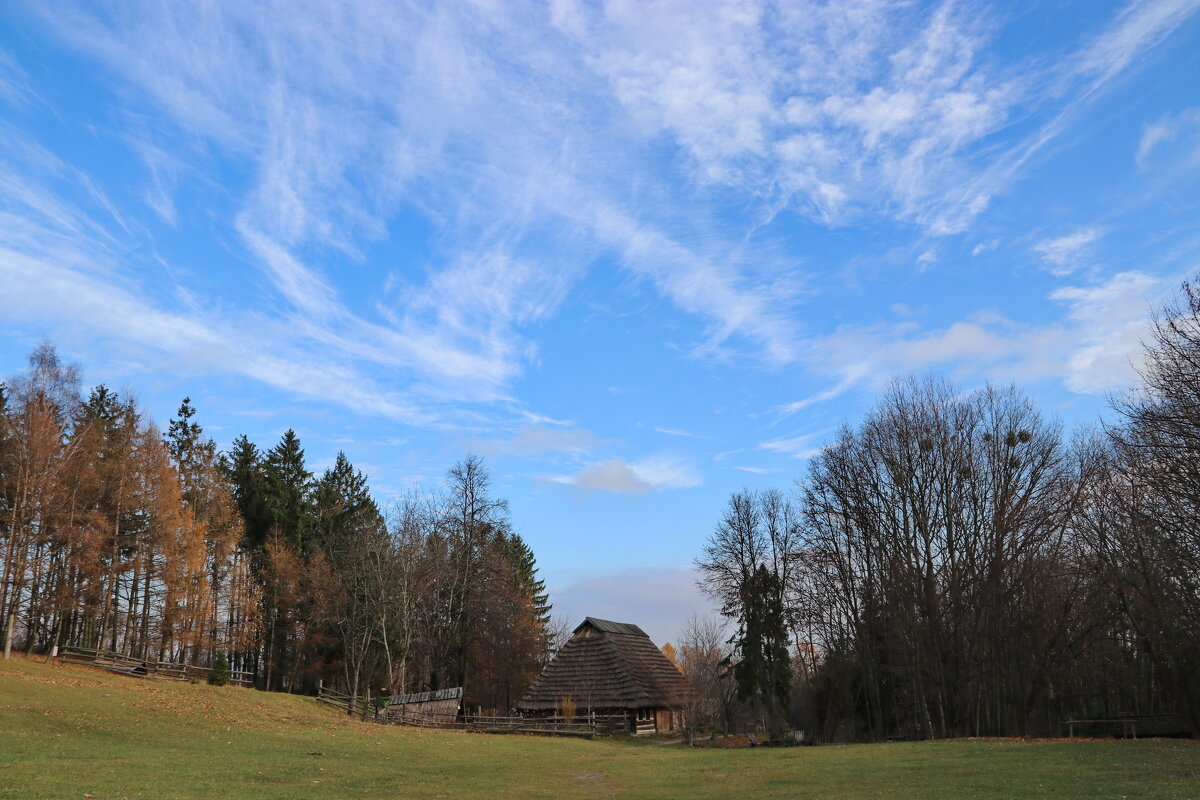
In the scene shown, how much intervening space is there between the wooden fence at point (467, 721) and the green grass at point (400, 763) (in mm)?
8188

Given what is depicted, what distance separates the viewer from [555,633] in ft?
258

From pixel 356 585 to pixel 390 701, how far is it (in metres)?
8.65

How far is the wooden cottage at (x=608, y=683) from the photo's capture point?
151 feet

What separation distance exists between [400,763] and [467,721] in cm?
2341

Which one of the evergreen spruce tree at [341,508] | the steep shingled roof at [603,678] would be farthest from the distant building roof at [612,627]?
the evergreen spruce tree at [341,508]

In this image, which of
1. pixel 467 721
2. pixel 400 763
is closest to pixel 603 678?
pixel 467 721

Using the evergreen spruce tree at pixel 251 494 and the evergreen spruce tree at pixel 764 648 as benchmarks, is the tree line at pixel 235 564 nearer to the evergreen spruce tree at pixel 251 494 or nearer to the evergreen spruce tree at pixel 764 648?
the evergreen spruce tree at pixel 251 494


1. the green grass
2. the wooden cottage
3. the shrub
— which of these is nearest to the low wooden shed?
the wooden cottage

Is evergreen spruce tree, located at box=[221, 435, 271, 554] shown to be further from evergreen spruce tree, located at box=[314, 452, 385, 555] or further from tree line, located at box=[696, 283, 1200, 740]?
tree line, located at box=[696, 283, 1200, 740]

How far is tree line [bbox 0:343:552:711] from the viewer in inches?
1474

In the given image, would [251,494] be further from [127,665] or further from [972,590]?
[972,590]

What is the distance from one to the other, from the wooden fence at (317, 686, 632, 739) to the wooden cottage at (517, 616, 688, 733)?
1.66 metres

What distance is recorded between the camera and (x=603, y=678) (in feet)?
154

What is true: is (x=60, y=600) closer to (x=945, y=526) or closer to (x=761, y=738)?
(x=761, y=738)
